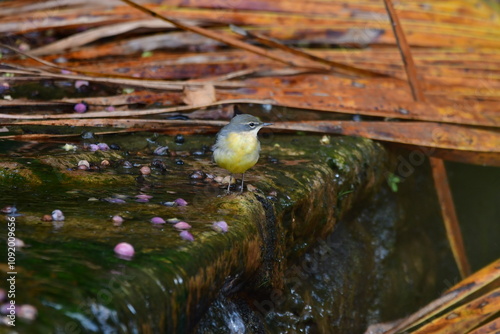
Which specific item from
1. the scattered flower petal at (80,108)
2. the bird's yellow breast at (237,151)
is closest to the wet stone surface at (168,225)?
the bird's yellow breast at (237,151)

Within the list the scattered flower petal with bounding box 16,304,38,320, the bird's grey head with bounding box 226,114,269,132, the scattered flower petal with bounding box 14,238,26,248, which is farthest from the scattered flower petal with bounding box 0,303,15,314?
the bird's grey head with bounding box 226,114,269,132

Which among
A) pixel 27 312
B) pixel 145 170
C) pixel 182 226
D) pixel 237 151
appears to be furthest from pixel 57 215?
pixel 237 151

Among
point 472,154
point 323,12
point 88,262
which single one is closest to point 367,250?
point 472,154

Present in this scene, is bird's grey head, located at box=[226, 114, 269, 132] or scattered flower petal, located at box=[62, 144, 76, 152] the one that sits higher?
bird's grey head, located at box=[226, 114, 269, 132]

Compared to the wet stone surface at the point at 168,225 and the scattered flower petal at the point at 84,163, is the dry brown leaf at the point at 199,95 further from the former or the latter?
the scattered flower petal at the point at 84,163

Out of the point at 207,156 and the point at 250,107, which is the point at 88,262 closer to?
the point at 207,156

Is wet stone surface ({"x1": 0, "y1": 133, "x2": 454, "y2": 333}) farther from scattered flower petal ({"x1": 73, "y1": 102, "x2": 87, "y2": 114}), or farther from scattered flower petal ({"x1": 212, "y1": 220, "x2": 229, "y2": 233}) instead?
scattered flower petal ({"x1": 73, "y1": 102, "x2": 87, "y2": 114})
